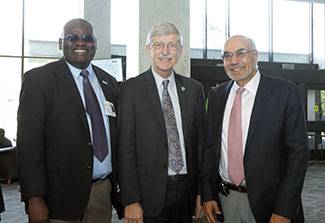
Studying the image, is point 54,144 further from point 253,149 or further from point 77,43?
point 253,149

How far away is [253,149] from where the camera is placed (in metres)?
2.12

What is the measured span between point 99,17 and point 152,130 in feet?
25.0

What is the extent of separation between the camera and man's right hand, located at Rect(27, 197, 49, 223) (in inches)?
76.4

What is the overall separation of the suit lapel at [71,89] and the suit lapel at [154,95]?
0.43 metres

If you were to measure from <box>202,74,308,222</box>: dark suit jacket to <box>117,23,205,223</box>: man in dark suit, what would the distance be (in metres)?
0.40

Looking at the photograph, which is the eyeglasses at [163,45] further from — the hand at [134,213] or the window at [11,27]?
the window at [11,27]

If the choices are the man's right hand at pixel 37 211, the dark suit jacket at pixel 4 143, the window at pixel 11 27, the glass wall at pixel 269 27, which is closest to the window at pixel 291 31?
the glass wall at pixel 269 27

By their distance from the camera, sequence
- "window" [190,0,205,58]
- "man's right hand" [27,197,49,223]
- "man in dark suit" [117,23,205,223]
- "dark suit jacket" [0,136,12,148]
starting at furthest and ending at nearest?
"window" [190,0,205,58], "dark suit jacket" [0,136,12,148], "man in dark suit" [117,23,205,223], "man's right hand" [27,197,49,223]

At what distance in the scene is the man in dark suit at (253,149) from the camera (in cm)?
206

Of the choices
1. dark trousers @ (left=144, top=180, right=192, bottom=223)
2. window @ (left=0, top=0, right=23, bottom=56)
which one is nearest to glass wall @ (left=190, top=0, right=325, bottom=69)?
window @ (left=0, top=0, right=23, bottom=56)

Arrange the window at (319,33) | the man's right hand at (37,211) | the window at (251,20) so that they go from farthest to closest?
the window at (319,33)
the window at (251,20)
the man's right hand at (37,211)

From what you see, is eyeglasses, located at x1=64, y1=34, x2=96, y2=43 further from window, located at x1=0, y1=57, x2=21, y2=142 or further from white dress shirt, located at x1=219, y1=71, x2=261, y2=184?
window, located at x1=0, y1=57, x2=21, y2=142

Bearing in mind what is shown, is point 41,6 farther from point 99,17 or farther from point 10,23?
point 99,17

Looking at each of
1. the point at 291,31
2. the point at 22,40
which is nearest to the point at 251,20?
the point at 291,31
